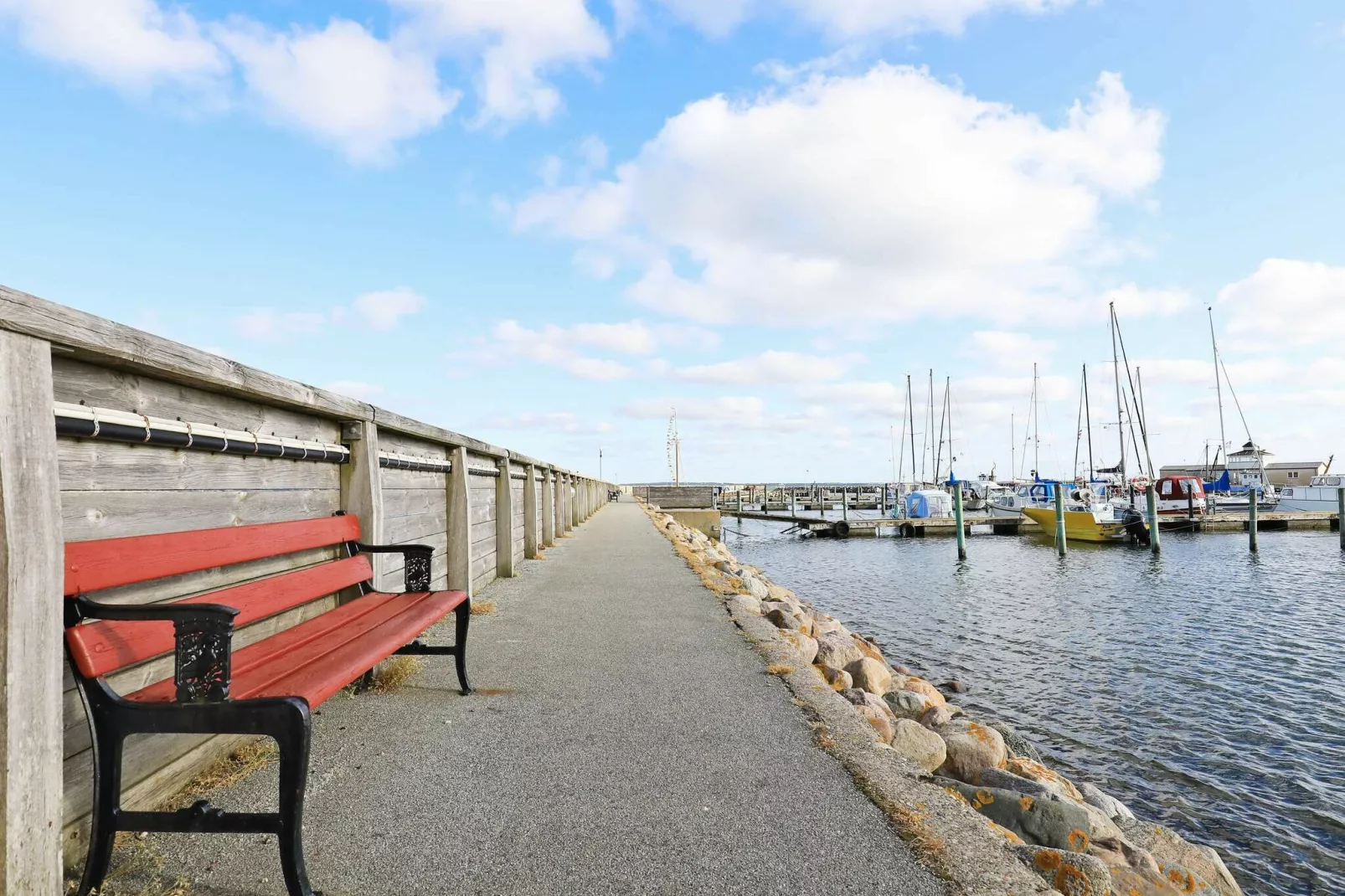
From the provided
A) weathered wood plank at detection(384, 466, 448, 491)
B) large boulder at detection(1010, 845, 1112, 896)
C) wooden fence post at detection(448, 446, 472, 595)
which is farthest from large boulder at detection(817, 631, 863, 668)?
weathered wood plank at detection(384, 466, 448, 491)

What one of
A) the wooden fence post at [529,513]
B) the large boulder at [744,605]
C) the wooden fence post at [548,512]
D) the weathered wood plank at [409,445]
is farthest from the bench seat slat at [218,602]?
the wooden fence post at [548,512]

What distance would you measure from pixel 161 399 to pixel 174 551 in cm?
55

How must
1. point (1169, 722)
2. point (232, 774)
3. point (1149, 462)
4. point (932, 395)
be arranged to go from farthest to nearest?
1. point (932, 395)
2. point (1149, 462)
3. point (1169, 722)
4. point (232, 774)

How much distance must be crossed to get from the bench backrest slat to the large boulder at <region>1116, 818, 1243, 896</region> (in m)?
4.50

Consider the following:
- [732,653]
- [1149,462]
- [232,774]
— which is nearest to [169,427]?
[232,774]

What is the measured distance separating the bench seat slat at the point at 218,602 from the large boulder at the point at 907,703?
3768 mm

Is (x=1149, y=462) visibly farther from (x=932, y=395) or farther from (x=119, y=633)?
(x=119, y=633)

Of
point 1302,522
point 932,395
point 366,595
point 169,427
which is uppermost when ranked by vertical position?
point 932,395

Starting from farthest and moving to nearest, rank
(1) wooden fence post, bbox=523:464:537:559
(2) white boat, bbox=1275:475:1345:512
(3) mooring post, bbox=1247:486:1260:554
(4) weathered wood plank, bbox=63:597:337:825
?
(2) white boat, bbox=1275:475:1345:512 → (3) mooring post, bbox=1247:486:1260:554 → (1) wooden fence post, bbox=523:464:537:559 → (4) weathered wood plank, bbox=63:597:337:825

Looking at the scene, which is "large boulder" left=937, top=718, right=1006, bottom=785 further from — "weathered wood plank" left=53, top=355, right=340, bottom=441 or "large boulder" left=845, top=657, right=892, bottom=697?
"weathered wood plank" left=53, top=355, right=340, bottom=441

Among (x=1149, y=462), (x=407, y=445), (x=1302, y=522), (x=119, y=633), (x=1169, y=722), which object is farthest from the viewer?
(x=1149, y=462)

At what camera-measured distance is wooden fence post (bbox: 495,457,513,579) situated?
859 cm

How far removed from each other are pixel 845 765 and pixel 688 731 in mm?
775

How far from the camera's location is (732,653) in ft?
16.8
